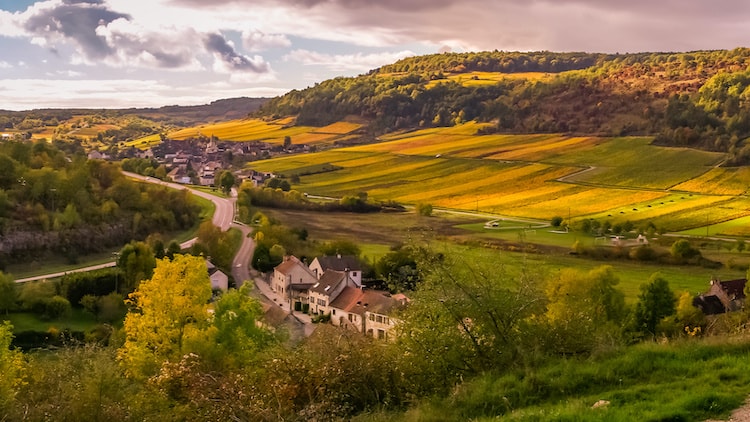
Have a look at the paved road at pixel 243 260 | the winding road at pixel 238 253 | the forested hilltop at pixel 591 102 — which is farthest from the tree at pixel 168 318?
the forested hilltop at pixel 591 102

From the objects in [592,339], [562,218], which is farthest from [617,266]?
[592,339]

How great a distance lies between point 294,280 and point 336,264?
3.65 meters

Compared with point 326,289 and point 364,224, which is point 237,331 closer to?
point 326,289

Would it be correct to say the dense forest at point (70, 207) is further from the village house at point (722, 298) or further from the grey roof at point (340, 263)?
the village house at point (722, 298)

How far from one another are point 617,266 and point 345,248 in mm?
22715

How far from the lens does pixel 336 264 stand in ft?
173

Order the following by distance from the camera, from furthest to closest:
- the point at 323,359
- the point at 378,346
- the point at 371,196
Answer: the point at 371,196 < the point at 378,346 < the point at 323,359

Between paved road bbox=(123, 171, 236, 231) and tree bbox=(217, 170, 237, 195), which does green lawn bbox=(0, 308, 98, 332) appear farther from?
tree bbox=(217, 170, 237, 195)

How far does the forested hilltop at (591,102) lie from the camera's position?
112 m

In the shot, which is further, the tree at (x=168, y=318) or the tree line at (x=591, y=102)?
the tree line at (x=591, y=102)

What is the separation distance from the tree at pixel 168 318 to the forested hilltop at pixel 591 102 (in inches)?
3444

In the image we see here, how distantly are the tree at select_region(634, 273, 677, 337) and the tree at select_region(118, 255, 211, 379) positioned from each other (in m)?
25.0

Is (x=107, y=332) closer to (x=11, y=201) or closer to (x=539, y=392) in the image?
(x=11, y=201)

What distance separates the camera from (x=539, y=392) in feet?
34.6
